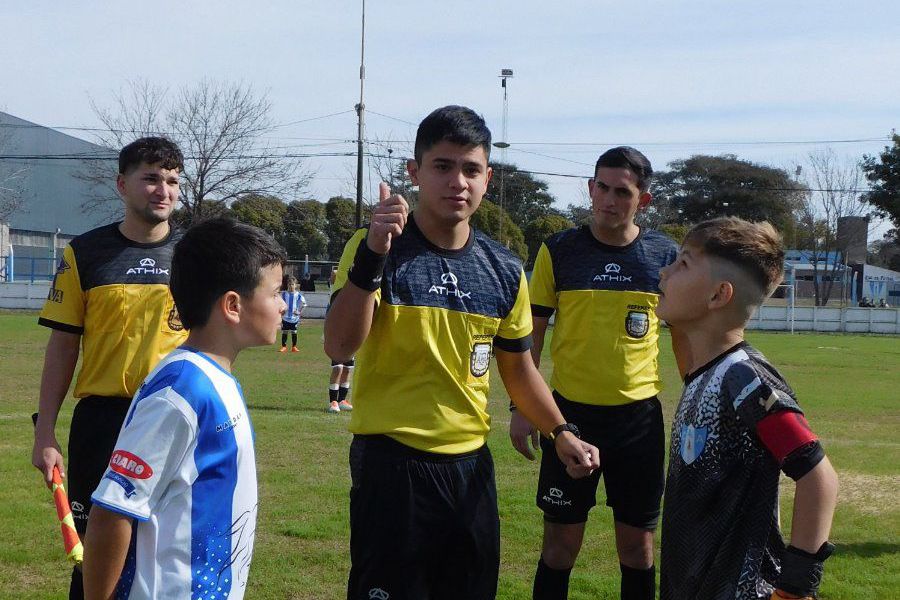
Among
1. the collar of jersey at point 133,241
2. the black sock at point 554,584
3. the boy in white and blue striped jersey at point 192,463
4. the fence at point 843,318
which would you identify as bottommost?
the fence at point 843,318

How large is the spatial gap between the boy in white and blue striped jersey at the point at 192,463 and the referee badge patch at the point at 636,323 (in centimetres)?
278

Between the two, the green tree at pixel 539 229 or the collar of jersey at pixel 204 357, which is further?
the green tree at pixel 539 229

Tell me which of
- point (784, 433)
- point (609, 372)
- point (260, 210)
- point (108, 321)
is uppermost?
point (260, 210)

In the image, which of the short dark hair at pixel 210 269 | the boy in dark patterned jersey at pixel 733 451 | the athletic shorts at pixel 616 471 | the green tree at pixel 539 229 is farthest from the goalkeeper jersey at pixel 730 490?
the green tree at pixel 539 229

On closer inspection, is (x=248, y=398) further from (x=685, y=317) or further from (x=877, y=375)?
(x=877, y=375)

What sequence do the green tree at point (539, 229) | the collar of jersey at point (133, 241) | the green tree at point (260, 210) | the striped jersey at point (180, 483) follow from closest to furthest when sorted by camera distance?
the striped jersey at point (180, 483) < the collar of jersey at point (133, 241) < the green tree at point (260, 210) < the green tree at point (539, 229)

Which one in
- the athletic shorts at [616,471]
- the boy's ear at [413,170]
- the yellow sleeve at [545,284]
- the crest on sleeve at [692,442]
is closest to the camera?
the crest on sleeve at [692,442]

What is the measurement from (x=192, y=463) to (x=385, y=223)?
1.07 metres

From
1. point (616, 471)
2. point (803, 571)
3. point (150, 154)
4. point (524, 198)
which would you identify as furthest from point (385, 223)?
point (524, 198)

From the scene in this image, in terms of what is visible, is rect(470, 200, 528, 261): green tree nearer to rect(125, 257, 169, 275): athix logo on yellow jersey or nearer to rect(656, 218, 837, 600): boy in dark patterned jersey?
rect(125, 257, 169, 275): athix logo on yellow jersey

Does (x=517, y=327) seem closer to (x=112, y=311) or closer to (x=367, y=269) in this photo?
(x=367, y=269)

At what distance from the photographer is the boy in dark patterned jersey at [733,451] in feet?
8.91

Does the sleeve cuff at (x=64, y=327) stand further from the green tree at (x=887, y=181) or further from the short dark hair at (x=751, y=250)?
the green tree at (x=887, y=181)

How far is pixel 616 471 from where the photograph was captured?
16.4ft
